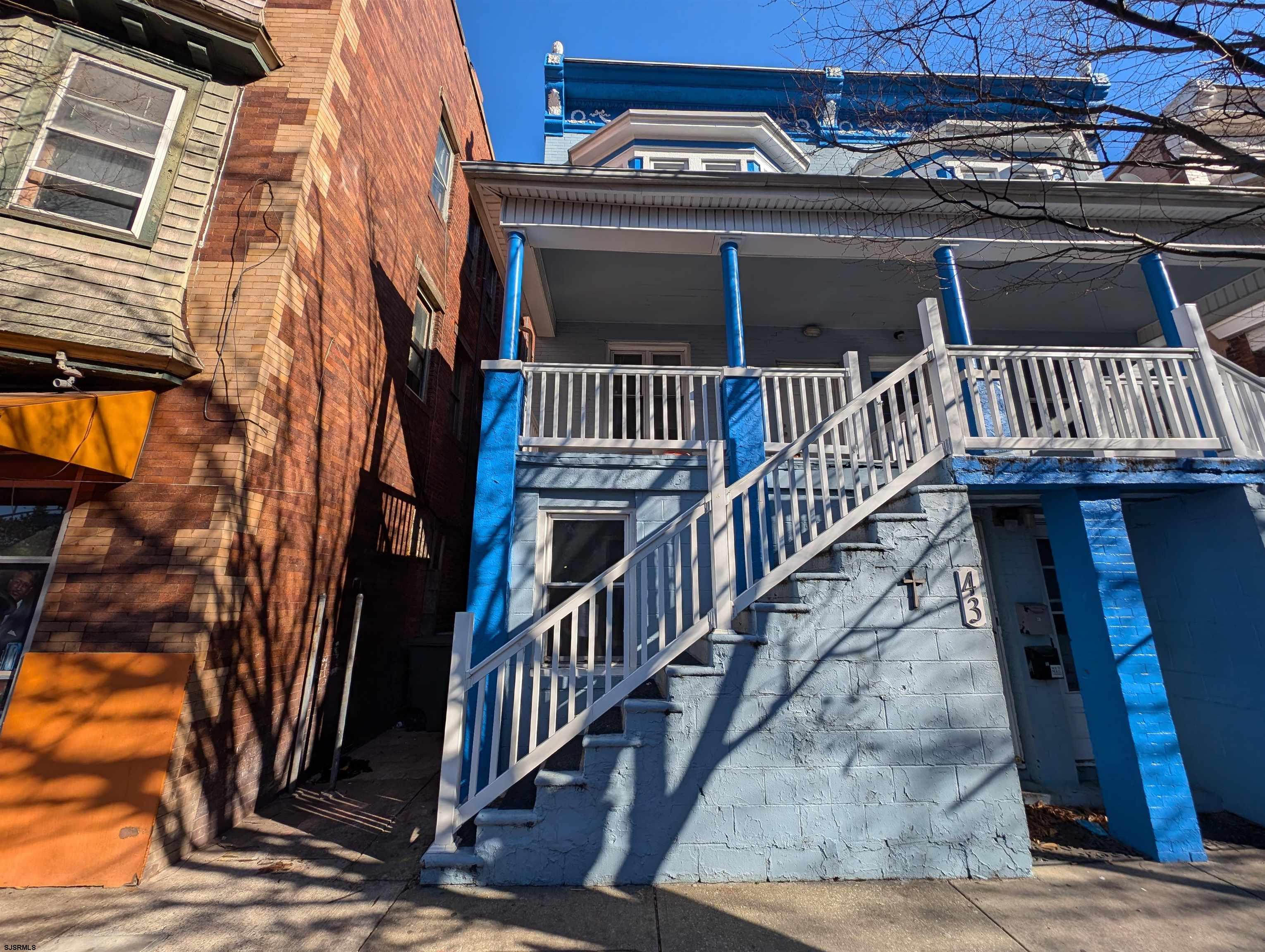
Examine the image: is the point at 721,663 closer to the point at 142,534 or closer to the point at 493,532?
the point at 493,532

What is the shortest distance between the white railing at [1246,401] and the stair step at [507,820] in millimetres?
7042

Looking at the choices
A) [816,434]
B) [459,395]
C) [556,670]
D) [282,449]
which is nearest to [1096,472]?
[816,434]

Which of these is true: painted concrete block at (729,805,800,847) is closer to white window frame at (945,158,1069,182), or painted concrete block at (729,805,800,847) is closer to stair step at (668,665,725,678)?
stair step at (668,665,725,678)

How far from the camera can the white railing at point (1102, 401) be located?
4.69m

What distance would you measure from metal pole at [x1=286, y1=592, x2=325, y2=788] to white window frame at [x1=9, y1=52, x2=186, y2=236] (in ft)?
13.3

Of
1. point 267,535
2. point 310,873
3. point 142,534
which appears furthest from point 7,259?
point 310,873

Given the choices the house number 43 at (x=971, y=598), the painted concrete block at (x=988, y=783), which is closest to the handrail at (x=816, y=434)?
the house number 43 at (x=971, y=598)

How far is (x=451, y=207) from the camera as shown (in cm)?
1008

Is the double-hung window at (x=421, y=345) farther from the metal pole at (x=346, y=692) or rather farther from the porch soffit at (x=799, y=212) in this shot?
the metal pole at (x=346, y=692)

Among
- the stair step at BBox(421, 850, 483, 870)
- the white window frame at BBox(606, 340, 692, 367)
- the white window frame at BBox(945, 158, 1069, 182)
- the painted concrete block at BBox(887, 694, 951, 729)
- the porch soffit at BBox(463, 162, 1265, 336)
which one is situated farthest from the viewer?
the white window frame at BBox(606, 340, 692, 367)

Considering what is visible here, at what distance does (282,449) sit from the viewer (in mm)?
5062

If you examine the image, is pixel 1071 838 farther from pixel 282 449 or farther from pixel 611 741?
pixel 282 449

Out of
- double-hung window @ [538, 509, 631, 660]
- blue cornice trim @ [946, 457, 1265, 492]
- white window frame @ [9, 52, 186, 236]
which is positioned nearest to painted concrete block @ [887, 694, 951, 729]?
blue cornice trim @ [946, 457, 1265, 492]

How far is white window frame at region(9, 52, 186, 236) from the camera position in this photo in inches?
182
